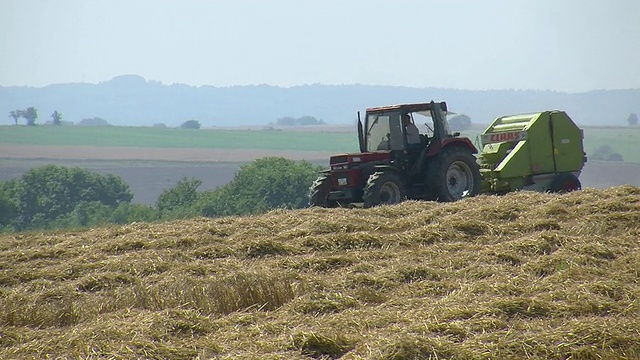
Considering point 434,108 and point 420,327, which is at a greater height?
point 434,108

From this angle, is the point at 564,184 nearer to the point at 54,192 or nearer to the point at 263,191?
the point at 263,191

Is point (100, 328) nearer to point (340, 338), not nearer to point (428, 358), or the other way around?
point (340, 338)

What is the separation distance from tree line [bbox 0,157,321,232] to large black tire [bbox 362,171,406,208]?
2671 centimetres

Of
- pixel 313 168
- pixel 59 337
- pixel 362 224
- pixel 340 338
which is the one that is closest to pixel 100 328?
pixel 59 337

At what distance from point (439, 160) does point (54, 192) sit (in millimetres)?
45655

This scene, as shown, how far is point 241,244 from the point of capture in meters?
11.2

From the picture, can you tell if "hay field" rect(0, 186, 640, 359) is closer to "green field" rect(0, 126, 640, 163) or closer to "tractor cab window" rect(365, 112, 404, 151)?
"tractor cab window" rect(365, 112, 404, 151)

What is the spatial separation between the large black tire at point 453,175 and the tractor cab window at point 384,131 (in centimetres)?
80

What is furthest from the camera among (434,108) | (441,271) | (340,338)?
(434,108)

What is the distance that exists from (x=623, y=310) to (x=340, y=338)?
2.37m

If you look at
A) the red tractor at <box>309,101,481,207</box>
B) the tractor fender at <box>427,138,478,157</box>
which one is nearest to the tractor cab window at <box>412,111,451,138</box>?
the red tractor at <box>309,101,481,207</box>

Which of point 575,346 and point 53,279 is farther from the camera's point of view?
point 53,279

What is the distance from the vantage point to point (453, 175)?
671 inches

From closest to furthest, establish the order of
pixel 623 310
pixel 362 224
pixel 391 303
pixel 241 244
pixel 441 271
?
pixel 623 310 < pixel 391 303 < pixel 441 271 < pixel 241 244 < pixel 362 224
